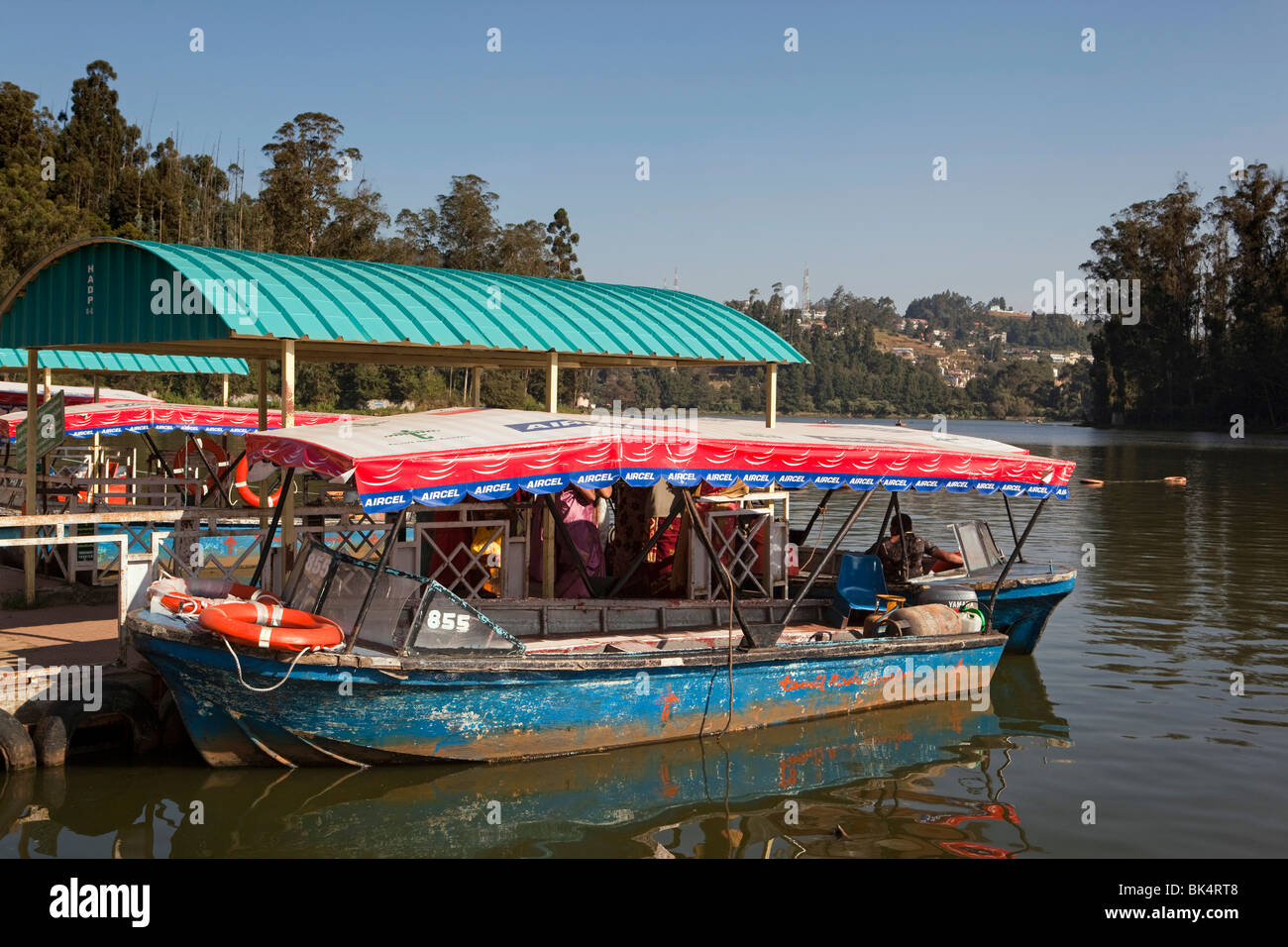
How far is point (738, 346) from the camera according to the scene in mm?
16172

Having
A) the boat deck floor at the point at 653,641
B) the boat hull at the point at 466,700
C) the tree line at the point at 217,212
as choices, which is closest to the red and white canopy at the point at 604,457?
the boat hull at the point at 466,700

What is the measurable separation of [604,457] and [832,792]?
3.61 metres

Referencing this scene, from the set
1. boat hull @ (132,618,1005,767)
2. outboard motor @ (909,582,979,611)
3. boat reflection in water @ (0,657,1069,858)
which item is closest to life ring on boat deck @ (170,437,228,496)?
boat hull @ (132,618,1005,767)

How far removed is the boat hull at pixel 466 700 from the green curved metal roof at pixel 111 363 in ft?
41.9

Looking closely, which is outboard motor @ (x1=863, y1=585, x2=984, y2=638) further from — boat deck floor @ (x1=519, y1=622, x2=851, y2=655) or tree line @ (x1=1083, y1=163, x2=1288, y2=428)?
tree line @ (x1=1083, y1=163, x2=1288, y2=428)

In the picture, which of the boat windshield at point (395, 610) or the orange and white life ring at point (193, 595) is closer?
the boat windshield at point (395, 610)

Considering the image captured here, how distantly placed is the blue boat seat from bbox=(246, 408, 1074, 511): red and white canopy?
1.30 m

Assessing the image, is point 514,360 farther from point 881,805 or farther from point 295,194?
point 295,194

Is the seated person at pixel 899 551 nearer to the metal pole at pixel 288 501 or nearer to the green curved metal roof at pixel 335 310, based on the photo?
the green curved metal roof at pixel 335 310

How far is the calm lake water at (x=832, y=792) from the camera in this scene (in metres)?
8.95

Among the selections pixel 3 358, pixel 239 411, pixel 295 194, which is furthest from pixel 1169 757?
pixel 295 194

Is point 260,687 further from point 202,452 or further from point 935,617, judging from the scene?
point 202,452

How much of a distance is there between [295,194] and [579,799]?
168 feet

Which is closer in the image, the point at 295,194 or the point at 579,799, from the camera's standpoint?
the point at 579,799
